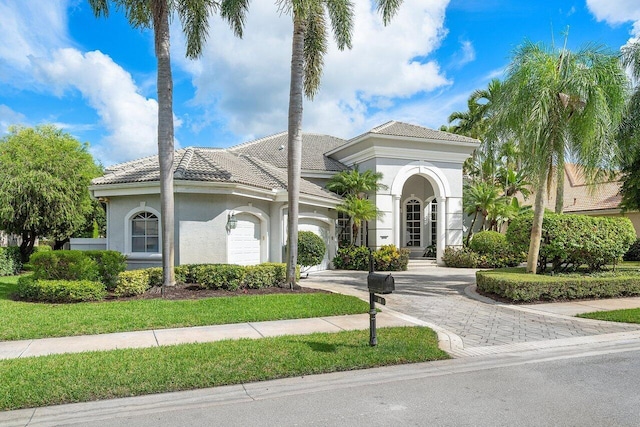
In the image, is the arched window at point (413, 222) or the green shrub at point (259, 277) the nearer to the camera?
the green shrub at point (259, 277)

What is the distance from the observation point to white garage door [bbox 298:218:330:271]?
58.9 feet

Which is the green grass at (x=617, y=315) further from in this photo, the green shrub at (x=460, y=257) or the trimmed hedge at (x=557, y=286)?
the green shrub at (x=460, y=257)

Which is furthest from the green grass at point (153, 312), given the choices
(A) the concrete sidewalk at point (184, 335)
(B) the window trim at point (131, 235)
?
(B) the window trim at point (131, 235)

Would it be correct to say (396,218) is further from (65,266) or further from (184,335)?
(184,335)

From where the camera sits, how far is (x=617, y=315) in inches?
362


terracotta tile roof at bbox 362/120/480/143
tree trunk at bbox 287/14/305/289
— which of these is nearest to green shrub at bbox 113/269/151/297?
tree trunk at bbox 287/14/305/289

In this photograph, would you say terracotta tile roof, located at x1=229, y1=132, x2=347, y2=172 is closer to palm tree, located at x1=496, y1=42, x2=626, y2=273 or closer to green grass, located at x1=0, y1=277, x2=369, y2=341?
palm tree, located at x1=496, y1=42, x2=626, y2=273

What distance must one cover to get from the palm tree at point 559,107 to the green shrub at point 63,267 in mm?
12369

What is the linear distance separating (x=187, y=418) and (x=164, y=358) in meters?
1.83

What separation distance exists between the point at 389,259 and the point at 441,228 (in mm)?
4202

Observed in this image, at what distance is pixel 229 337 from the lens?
286 inches

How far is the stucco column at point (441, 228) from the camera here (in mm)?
21656

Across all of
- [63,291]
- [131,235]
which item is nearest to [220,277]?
[63,291]

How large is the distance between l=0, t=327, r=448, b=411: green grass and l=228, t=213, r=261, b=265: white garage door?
8031 millimetres
